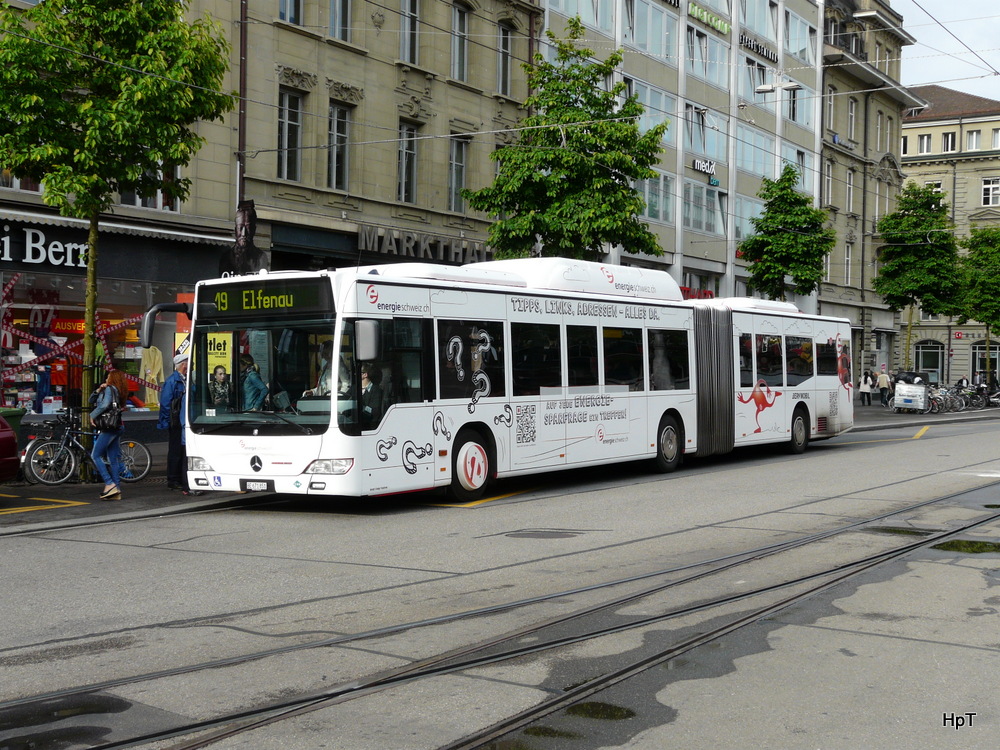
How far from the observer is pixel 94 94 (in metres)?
15.8

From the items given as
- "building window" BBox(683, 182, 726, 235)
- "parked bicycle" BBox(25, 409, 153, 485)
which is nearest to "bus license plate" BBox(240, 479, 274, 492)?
"parked bicycle" BBox(25, 409, 153, 485)

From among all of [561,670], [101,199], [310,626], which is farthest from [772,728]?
[101,199]

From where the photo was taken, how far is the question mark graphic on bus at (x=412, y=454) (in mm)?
13438

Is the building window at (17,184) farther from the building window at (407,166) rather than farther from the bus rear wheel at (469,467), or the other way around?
the building window at (407,166)

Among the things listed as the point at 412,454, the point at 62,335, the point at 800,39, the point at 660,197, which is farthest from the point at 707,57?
the point at 412,454

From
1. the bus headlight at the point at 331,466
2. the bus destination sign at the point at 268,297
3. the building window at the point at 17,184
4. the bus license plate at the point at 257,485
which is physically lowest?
the bus license plate at the point at 257,485

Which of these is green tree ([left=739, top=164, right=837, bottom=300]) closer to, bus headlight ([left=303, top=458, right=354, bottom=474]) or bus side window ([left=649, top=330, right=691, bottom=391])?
bus side window ([left=649, top=330, right=691, bottom=391])

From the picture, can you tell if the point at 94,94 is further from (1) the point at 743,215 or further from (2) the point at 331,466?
(1) the point at 743,215

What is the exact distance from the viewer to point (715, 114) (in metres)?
44.6

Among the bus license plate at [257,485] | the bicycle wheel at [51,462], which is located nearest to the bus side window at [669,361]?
the bus license plate at [257,485]

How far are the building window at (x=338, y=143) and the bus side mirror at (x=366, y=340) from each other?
13779 mm

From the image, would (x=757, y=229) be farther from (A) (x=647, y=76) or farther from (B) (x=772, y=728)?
(B) (x=772, y=728)

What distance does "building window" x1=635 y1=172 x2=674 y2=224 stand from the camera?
39.4 meters

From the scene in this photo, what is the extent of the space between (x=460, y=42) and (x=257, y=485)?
19648 millimetres
